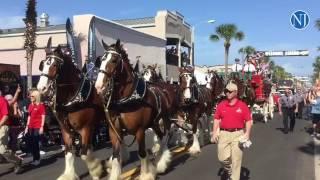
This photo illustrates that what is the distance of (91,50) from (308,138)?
9.59 meters

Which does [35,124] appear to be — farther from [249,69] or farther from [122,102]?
[249,69]

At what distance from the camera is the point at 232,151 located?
28.2 ft

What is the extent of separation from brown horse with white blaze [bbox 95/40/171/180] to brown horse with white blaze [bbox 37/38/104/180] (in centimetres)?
63

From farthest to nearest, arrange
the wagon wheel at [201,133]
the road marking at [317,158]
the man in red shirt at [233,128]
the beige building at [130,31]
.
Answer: the beige building at [130,31] → the wagon wheel at [201,133] → the road marking at [317,158] → the man in red shirt at [233,128]

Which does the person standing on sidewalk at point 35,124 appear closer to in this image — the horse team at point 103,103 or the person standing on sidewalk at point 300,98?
the horse team at point 103,103

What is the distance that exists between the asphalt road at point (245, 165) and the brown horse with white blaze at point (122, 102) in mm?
1303

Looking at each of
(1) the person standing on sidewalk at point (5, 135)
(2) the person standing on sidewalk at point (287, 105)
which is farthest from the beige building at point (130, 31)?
(1) the person standing on sidewalk at point (5, 135)

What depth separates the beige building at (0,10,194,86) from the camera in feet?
104

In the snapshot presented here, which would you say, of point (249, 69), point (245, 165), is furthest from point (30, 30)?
point (245, 165)

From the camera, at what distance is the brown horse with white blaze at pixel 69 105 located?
947 centimetres

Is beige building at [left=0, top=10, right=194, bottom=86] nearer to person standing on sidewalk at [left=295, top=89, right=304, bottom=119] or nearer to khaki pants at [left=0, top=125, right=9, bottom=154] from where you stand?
person standing on sidewalk at [left=295, top=89, right=304, bottom=119]

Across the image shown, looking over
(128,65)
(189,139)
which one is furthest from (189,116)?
(128,65)

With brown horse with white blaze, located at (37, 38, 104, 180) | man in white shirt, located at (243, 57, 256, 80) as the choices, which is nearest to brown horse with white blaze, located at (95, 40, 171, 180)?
brown horse with white blaze, located at (37, 38, 104, 180)

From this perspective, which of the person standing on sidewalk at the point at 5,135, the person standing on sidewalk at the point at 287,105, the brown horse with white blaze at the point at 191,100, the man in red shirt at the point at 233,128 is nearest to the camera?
the man in red shirt at the point at 233,128
